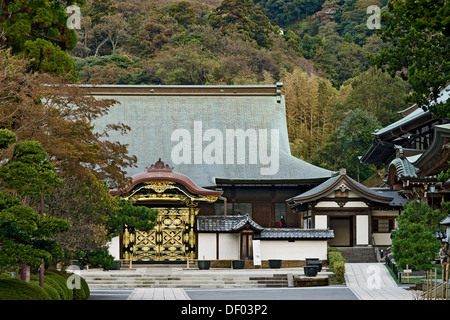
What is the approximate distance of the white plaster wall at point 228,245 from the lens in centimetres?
2936

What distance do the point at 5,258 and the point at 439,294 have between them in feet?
32.2

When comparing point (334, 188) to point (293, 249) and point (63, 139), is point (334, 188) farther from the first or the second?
point (63, 139)

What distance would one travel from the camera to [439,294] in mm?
17188

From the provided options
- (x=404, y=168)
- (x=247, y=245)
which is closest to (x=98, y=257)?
(x=247, y=245)

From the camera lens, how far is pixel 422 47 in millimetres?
16562

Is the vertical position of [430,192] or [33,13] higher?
[33,13]

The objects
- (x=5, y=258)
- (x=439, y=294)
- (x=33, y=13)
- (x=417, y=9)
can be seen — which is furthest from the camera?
(x=33, y=13)

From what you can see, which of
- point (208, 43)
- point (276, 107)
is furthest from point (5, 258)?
point (208, 43)

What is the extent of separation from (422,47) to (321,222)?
50.9ft

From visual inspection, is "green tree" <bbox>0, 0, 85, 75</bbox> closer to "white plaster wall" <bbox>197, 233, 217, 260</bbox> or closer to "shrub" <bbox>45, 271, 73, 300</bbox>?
"shrub" <bbox>45, 271, 73, 300</bbox>

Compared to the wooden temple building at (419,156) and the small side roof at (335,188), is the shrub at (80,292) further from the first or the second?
the small side roof at (335,188)

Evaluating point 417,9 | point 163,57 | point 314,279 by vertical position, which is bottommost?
point 314,279

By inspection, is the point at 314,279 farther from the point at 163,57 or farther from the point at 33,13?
the point at 163,57

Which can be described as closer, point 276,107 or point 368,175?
point 276,107
